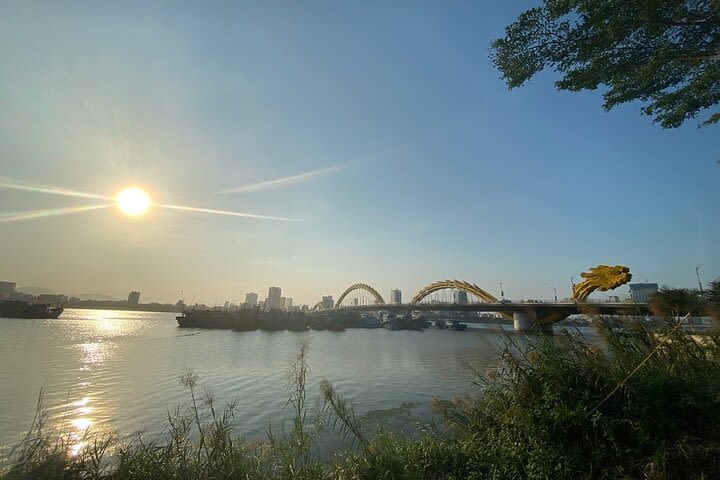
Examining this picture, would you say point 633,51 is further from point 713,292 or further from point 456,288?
point 456,288

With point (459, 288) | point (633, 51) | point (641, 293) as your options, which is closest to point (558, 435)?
point (633, 51)

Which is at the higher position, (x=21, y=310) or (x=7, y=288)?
(x=7, y=288)

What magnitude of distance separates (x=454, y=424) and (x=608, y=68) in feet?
30.8

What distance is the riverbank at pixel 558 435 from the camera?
435 cm

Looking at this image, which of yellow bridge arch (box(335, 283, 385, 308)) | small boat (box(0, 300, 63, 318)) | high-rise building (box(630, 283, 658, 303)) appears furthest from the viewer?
yellow bridge arch (box(335, 283, 385, 308))

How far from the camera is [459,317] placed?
142 meters

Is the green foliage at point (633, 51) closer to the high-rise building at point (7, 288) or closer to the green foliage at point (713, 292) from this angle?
the green foliage at point (713, 292)

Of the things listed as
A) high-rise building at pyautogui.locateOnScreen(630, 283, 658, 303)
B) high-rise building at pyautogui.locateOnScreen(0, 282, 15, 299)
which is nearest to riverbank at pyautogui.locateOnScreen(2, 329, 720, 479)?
high-rise building at pyautogui.locateOnScreen(630, 283, 658, 303)

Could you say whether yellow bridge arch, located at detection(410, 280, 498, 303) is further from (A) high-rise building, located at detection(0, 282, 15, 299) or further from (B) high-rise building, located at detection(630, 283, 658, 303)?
(A) high-rise building, located at detection(0, 282, 15, 299)

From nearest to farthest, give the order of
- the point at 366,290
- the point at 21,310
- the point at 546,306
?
the point at 546,306 → the point at 21,310 → the point at 366,290

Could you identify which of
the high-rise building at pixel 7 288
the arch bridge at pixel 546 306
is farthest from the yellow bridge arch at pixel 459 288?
the high-rise building at pixel 7 288

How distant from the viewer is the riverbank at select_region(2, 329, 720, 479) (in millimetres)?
4352

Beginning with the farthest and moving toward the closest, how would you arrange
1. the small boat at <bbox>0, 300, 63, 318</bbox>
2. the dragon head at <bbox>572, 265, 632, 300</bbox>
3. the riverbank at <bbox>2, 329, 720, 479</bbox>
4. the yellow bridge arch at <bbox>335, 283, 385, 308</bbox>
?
the yellow bridge arch at <bbox>335, 283, 385, 308</bbox>
the small boat at <bbox>0, 300, 63, 318</bbox>
the dragon head at <bbox>572, 265, 632, 300</bbox>
the riverbank at <bbox>2, 329, 720, 479</bbox>

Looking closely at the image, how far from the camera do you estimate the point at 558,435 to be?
486cm
